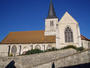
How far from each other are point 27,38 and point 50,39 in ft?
21.0

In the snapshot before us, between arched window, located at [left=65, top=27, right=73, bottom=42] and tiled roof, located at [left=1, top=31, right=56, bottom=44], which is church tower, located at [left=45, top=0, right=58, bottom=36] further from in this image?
arched window, located at [left=65, top=27, right=73, bottom=42]

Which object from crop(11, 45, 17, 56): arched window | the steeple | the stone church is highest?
the steeple

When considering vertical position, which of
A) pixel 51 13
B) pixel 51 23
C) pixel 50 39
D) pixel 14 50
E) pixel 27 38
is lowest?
pixel 14 50

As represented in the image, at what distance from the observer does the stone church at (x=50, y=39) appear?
23344mm

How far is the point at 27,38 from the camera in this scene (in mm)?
27109

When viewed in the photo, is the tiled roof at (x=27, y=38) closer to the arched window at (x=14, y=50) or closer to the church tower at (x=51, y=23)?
the arched window at (x=14, y=50)

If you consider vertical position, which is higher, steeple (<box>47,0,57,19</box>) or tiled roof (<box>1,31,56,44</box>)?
steeple (<box>47,0,57,19</box>)

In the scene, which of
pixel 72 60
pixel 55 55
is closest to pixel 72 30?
pixel 55 55

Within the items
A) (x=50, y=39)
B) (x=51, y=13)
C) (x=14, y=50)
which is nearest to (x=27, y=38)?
(x=14, y=50)

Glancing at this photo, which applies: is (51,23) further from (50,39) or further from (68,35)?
(68,35)

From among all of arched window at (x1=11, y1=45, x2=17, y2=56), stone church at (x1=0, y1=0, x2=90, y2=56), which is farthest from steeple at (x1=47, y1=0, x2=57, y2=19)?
arched window at (x1=11, y1=45, x2=17, y2=56)

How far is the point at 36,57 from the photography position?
15.8 meters

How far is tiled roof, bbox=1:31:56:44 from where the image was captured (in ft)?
83.9

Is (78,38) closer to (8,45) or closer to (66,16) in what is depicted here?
(66,16)
